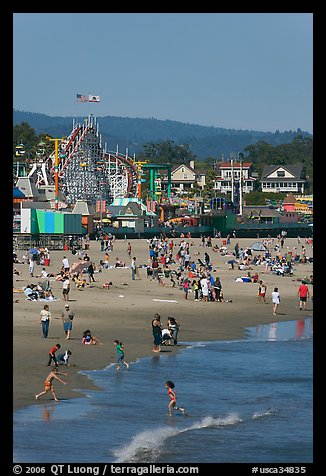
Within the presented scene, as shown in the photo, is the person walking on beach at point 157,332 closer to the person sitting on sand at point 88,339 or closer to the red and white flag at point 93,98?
the person sitting on sand at point 88,339

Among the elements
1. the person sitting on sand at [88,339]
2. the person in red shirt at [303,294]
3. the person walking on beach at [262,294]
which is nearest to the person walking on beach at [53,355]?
the person sitting on sand at [88,339]

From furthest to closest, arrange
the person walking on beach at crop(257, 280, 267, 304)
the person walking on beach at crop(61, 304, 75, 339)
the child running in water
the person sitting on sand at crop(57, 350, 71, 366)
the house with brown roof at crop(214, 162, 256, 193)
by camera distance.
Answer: the house with brown roof at crop(214, 162, 256, 193) < the person walking on beach at crop(257, 280, 267, 304) < the person walking on beach at crop(61, 304, 75, 339) < the person sitting on sand at crop(57, 350, 71, 366) < the child running in water

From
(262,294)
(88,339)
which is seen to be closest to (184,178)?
(262,294)

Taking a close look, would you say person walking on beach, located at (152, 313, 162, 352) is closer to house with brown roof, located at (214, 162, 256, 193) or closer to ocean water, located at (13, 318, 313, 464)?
ocean water, located at (13, 318, 313, 464)

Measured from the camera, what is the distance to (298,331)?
28.2 metres

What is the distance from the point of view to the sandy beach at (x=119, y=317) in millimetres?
19828

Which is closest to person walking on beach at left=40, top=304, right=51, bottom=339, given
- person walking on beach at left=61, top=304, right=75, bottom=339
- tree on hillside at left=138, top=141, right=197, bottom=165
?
person walking on beach at left=61, top=304, right=75, bottom=339

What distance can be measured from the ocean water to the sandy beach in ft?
2.04

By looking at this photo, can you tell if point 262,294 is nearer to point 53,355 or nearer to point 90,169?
point 53,355

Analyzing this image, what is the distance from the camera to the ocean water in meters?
14.4

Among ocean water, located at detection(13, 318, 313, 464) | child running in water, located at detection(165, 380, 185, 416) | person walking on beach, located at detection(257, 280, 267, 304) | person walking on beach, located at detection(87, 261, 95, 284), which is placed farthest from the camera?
person walking on beach, located at detection(87, 261, 95, 284)

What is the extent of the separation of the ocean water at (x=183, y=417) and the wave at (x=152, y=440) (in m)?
0.01
